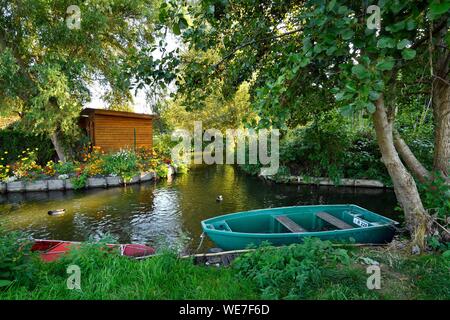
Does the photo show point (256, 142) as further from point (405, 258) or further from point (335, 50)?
point (335, 50)

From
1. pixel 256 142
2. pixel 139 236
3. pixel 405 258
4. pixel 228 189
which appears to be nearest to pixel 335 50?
pixel 405 258

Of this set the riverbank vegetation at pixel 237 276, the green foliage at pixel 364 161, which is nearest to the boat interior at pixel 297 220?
the riverbank vegetation at pixel 237 276

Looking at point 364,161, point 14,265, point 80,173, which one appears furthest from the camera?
point 364,161

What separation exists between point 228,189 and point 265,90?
31.5ft

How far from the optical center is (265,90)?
9.23ft

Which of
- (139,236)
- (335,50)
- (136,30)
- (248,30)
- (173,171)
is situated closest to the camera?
(335,50)

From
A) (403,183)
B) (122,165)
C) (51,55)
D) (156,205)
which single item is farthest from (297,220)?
(51,55)

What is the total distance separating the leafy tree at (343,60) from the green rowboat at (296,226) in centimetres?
94

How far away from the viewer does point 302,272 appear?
3.30 meters

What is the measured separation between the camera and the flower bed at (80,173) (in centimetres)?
1151

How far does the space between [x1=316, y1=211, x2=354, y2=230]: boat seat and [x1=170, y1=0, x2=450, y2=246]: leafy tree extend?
44.8 inches

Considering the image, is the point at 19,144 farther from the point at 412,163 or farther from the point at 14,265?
the point at 412,163

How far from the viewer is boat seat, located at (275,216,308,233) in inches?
214

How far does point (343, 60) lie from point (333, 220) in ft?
11.4
